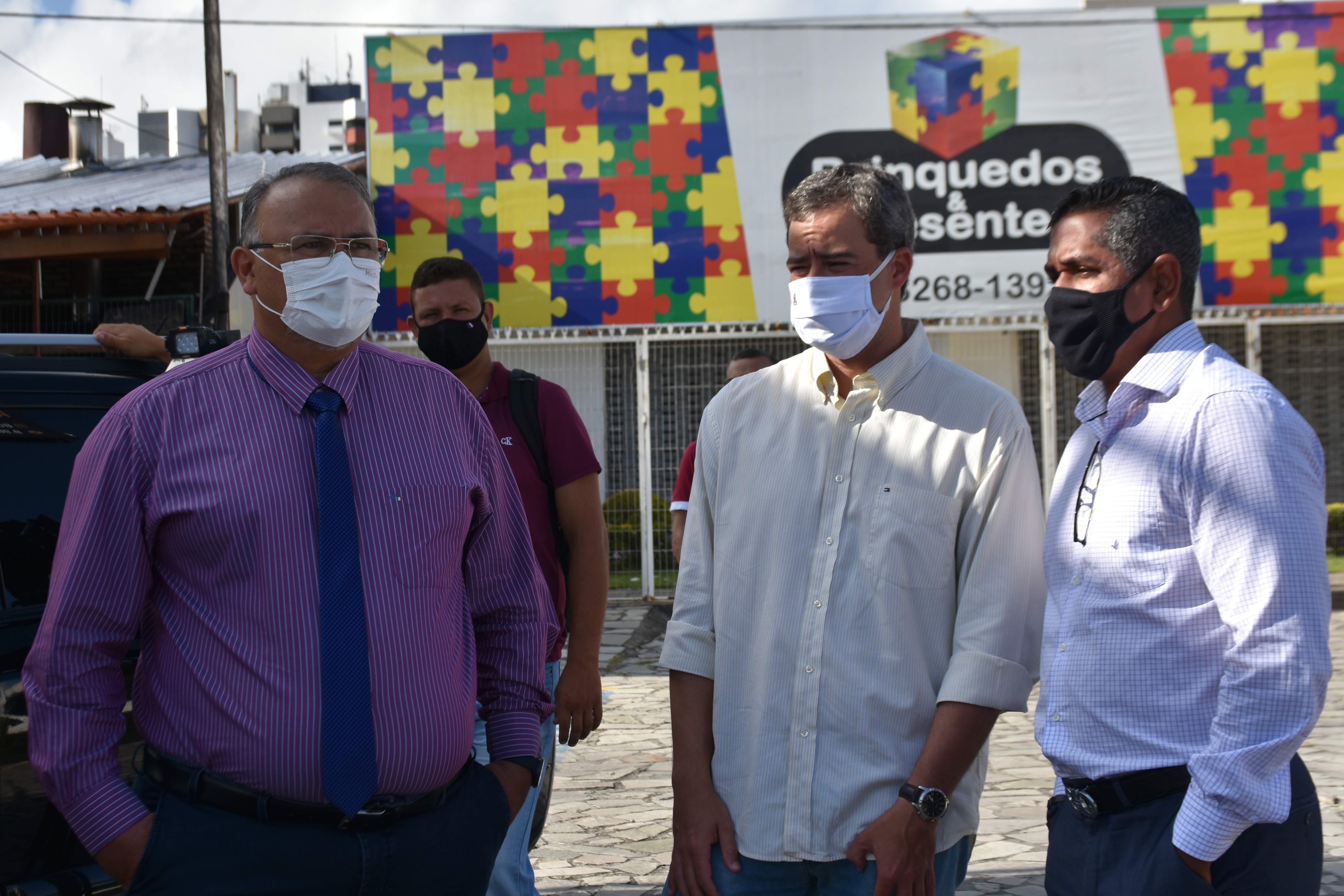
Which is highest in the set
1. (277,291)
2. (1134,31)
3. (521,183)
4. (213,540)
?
(1134,31)

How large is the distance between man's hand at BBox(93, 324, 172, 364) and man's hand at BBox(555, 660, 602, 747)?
1508 millimetres

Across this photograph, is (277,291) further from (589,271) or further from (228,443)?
(589,271)

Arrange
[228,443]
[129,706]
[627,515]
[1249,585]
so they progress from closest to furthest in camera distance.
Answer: [1249,585]
[228,443]
[129,706]
[627,515]

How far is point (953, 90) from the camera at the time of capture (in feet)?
44.9

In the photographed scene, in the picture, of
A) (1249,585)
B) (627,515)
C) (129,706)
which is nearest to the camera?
(1249,585)

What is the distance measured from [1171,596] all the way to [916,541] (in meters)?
0.48

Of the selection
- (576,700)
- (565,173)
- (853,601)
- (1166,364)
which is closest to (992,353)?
(565,173)

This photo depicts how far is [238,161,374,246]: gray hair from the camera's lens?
2.50 metres

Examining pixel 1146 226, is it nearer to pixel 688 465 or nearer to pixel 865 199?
pixel 865 199

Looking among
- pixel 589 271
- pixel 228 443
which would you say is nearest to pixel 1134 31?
pixel 589 271

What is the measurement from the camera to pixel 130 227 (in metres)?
13.5

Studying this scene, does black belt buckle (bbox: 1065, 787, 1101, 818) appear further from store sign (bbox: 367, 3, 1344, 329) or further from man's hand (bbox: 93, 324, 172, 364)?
store sign (bbox: 367, 3, 1344, 329)

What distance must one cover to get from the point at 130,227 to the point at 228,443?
12.6m

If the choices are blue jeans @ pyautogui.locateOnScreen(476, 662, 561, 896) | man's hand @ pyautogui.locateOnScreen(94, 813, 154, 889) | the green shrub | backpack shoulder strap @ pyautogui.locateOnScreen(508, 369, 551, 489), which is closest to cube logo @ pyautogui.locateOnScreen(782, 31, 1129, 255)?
the green shrub
